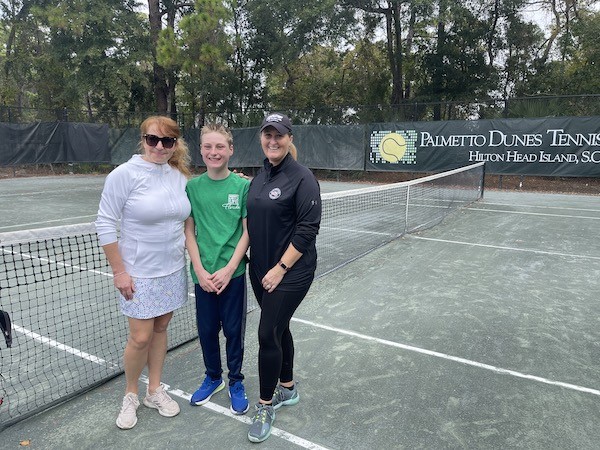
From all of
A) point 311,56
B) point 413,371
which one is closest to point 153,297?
point 413,371

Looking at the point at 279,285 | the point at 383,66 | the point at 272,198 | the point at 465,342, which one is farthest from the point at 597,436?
the point at 383,66

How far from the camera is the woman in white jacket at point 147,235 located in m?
2.25

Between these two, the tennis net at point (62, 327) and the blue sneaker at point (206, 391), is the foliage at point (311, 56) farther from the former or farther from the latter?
the blue sneaker at point (206, 391)

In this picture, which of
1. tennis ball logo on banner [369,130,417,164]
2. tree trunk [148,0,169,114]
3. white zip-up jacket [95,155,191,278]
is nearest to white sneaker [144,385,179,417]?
white zip-up jacket [95,155,191,278]

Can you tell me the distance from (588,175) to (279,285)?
47.2 ft

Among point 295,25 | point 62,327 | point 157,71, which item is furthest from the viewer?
point 157,71

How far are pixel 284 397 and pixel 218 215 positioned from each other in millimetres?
1165

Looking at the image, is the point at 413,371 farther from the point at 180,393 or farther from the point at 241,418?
the point at 180,393

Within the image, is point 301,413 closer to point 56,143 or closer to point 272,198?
point 272,198

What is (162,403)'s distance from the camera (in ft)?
8.59

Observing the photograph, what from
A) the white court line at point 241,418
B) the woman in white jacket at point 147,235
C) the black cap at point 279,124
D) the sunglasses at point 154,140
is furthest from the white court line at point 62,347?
the black cap at point 279,124

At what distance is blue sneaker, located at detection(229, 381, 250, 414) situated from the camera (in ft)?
8.57

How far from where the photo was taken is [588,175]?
535 inches

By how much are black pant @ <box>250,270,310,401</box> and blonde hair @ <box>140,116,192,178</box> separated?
0.74 meters
